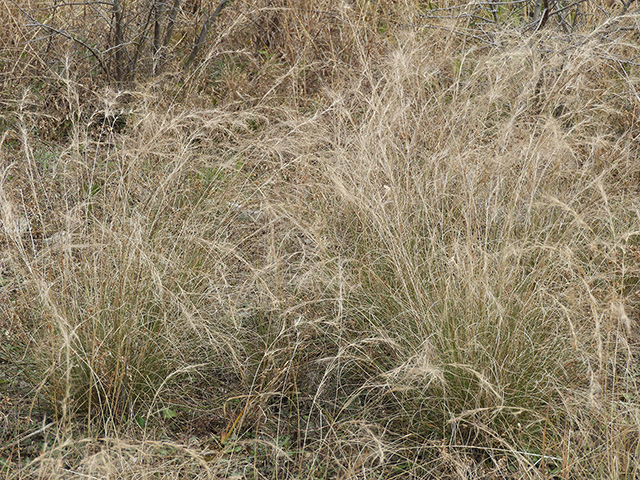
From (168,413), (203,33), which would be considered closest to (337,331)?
(168,413)

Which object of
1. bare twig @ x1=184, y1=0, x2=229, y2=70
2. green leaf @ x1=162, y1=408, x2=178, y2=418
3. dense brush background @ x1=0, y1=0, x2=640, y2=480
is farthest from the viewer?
bare twig @ x1=184, y1=0, x2=229, y2=70

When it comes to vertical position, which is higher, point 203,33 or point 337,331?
point 203,33

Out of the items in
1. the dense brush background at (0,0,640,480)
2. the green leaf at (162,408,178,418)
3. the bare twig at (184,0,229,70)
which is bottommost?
the green leaf at (162,408,178,418)

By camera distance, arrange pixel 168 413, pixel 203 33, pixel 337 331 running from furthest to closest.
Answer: pixel 203 33
pixel 337 331
pixel 168 413

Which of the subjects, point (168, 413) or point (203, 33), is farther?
point (203, 33)

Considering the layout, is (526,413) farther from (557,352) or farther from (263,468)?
(263,468)

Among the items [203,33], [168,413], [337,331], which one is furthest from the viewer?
[203,33]

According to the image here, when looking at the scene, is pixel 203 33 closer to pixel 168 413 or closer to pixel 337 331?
pixel 337 331

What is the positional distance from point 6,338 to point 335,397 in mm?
1088

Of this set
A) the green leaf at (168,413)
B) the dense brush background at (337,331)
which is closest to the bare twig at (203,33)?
the dense brush background at (337,331)

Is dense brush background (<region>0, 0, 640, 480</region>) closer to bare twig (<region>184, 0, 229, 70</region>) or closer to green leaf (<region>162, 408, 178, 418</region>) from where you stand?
green leaf (<region>162, 408, 178, 418</region>)

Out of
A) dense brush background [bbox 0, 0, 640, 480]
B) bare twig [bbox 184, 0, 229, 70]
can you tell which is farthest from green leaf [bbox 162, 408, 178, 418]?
bare twig [bbox 184, 0, 229, 70]

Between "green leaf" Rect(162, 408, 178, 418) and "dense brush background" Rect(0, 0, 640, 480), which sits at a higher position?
"dense brush background" Rect(0, 0, 640, 480)

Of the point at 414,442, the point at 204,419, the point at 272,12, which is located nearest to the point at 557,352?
the point at 414,442
